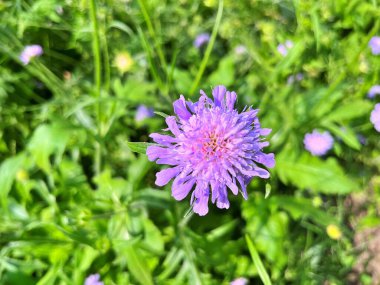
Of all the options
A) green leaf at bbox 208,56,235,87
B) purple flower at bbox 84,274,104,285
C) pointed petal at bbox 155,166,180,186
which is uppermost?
pointed petal at bbox 155,166,180,186

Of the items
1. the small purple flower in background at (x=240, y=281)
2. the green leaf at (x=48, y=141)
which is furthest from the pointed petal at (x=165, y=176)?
the small purple flower in background at (x=240, y=281)

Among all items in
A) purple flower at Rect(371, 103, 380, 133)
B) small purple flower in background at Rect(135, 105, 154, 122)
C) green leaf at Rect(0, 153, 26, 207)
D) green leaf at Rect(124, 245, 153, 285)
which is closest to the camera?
green leaf at Rect(124, 245, 153, 285)

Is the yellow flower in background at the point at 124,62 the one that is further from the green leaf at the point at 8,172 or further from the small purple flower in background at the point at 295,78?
the small purple flower in background at the point at 295,78

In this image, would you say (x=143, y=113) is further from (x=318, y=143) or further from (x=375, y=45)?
(x=375, y=45)

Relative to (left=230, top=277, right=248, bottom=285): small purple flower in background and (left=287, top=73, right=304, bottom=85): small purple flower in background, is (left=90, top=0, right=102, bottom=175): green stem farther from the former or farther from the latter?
(left=287, top=73, right=304, bottom=85): small purple flower in background

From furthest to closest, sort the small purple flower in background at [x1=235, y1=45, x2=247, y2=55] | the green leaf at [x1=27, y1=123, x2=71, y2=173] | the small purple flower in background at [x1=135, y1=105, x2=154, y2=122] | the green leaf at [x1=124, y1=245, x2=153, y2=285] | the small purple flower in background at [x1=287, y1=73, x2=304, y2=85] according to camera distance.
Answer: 1. the small purple flower in background at [x1=235, y1=45, x2=247, y2=55]
2. the small purple flower in background at [x1=135, y1=105, x2=154, y2=122]
3. the small purple flower in background at [x1=287, y1=73, x2=304, y2=85]
4. the green leaf at [x1=27, y1=123, x2=71, y2=173]
5. the green leaf at [x1=124, y1=245, x2=153, y2=285]

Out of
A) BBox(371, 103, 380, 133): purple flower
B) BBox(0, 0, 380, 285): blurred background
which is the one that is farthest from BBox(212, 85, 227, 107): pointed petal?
BBox(371, 103, 380, 133): purple flower

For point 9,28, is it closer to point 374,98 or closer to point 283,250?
point 283,250
